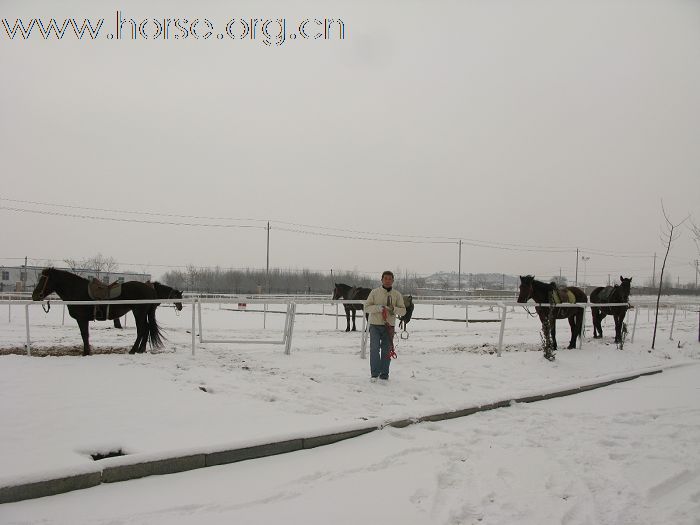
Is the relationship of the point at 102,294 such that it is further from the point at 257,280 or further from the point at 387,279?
the point at 257,280

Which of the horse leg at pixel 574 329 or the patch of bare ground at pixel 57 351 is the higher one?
the horse leg at pixel 574 329

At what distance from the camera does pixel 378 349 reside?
24.3 ft

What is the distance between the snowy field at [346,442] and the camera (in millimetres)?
3389

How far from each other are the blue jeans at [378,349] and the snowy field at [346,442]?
23 cm

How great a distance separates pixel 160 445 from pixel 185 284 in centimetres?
5109

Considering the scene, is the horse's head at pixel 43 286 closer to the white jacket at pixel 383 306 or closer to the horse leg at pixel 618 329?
the white jacket at pixel 383 306

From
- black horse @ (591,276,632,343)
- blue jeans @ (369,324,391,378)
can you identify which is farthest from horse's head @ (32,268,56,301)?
black horse @ (591,276,632,343)

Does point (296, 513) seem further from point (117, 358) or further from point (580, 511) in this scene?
point (117, 358)

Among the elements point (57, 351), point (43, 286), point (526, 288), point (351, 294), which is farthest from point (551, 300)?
point (43, 286)

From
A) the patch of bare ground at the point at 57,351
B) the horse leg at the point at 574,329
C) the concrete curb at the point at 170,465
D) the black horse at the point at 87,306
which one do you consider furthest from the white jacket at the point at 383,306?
the horse leg at the point at 574,329

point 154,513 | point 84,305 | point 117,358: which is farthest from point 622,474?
point 84,305

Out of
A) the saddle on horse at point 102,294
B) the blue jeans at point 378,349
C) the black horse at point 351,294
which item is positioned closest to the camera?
the blue jeans at point 378,349

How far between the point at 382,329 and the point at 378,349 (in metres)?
0.33

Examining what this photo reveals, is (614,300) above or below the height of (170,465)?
above
